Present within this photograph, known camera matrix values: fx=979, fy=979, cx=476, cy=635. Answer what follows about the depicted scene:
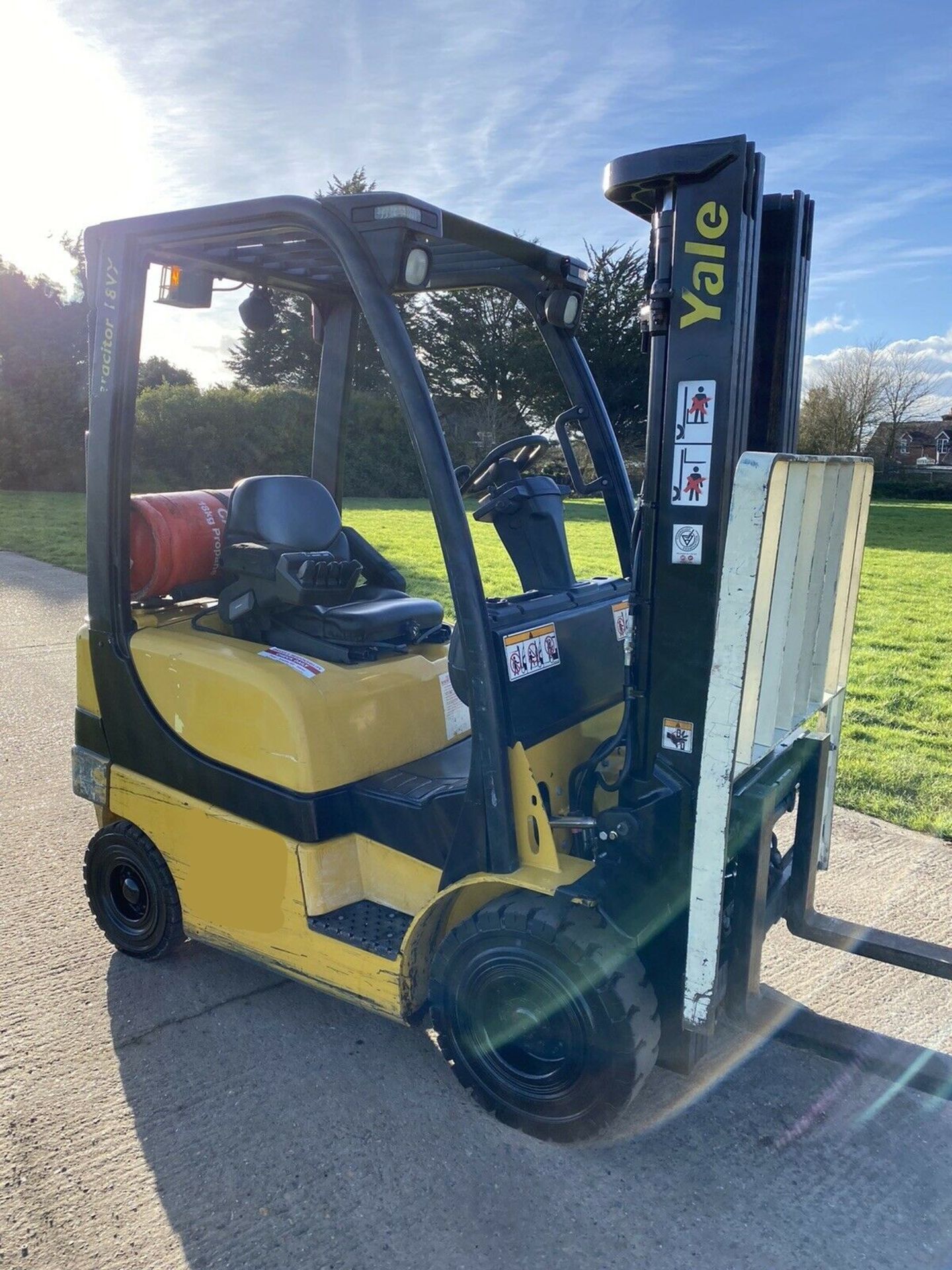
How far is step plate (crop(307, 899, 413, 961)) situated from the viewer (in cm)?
288

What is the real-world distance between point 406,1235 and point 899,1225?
Answer: 1.22 m

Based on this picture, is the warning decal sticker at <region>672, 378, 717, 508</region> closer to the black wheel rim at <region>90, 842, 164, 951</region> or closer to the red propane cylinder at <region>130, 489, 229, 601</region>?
the red propane cylinder at <region>130, 489, 229, 601</region>

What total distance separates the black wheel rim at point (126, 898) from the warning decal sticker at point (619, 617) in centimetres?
185

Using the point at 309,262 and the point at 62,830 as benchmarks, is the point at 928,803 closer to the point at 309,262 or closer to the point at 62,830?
the point at 309,262

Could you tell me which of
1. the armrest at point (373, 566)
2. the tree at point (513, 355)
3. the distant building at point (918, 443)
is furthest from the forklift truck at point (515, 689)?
the distant building at point (918, 443)

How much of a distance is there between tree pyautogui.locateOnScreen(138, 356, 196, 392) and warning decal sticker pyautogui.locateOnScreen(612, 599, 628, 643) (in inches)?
1034

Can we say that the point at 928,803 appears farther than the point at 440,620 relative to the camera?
Yes

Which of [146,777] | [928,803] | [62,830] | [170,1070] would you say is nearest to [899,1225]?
[170,1070]

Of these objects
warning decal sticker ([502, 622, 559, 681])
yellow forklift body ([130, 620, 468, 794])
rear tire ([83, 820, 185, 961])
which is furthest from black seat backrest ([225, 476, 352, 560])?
rear tire ([83, 820, 185, 961])

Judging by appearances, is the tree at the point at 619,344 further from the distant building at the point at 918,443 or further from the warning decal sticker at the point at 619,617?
the warning decal sticker at the point at 619,617

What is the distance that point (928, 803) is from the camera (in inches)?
203

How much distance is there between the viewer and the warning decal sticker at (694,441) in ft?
7.93

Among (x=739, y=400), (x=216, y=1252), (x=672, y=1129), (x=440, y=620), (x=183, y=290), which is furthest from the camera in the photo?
(x=440, y=620)

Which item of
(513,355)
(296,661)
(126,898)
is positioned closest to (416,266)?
(296,661)
